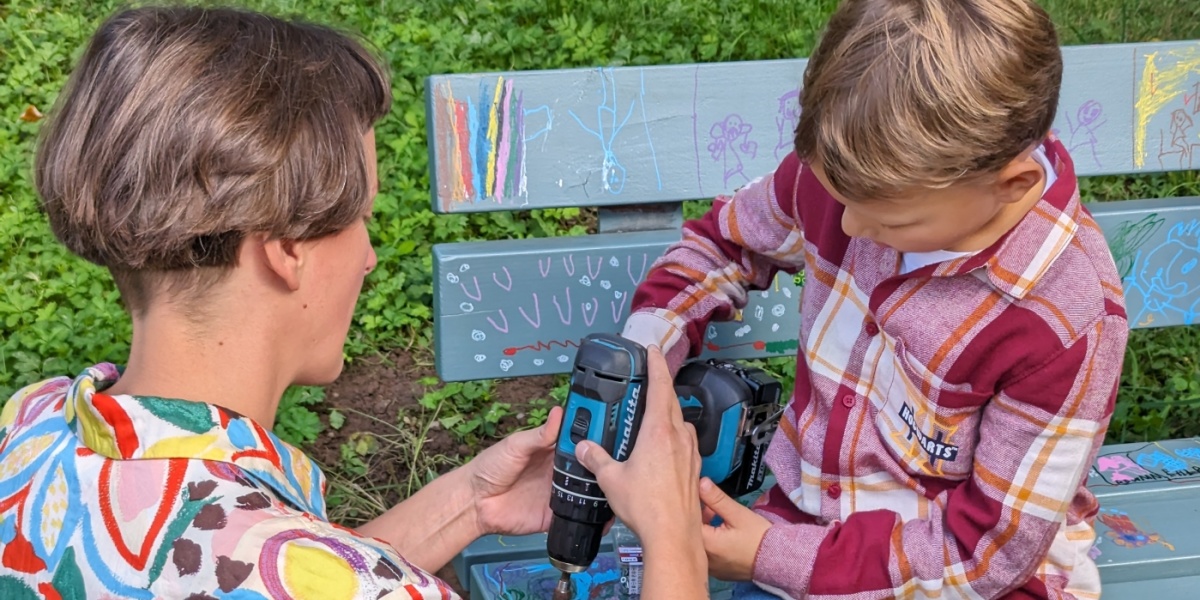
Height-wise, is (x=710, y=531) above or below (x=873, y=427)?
below

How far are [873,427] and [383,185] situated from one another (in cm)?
239

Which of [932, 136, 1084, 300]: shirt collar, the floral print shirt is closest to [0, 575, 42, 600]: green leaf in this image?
the floral print shirt

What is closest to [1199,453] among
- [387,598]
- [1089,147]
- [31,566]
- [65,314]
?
[1089,147]

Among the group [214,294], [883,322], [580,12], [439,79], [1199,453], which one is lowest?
[1199,453]

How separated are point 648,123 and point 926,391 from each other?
853 millimetres

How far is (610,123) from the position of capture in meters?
2.36

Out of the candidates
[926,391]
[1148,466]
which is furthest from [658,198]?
[1148,466]

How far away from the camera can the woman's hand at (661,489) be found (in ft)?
5.67

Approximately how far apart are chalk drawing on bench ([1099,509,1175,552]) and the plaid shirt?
0.45m

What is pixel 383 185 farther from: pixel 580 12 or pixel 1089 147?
pixel 1089 147

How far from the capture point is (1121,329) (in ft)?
5.61

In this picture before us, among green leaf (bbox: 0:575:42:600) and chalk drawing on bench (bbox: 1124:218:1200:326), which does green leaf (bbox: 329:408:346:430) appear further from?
chalk drawing on bench (bbox: 1124:218:1200:326)

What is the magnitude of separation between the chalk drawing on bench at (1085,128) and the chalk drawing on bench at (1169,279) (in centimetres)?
26

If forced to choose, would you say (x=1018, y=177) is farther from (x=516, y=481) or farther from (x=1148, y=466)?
(x=1148, y=466)
